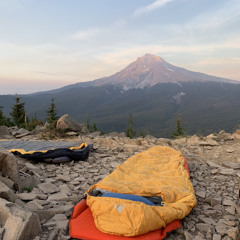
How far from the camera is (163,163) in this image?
18.5 ft

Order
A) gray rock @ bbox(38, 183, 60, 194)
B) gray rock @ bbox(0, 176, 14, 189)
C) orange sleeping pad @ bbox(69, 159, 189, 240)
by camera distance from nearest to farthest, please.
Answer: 1. orange sleeping pad @ bbox(69, 159, 189, 240)
2. gray rock @ bbox(0, 176, 14, 189)
3. gray rock @ bbox(38, 183, 60, 194)

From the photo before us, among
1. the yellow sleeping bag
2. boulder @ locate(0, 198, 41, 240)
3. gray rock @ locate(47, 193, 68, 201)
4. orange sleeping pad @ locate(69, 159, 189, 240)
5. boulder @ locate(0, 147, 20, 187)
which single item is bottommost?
orange sleeping pad @ locate(69, 159, 189, 240)

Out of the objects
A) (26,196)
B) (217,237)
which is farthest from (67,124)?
(217,237)

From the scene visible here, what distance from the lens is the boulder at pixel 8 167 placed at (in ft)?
13.4

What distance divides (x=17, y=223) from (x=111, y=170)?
333 cm

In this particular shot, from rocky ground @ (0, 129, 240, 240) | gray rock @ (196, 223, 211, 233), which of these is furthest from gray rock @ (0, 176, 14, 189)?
gray rock @ (196, 223, 211, 233)

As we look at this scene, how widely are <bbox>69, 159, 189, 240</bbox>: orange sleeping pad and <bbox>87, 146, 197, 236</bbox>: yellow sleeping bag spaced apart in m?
0.06

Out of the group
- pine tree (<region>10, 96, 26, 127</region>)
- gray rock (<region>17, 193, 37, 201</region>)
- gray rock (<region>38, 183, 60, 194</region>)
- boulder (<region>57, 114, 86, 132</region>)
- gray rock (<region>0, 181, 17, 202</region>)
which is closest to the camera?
gray rock (<region>0, 181, 17, 202</region>)

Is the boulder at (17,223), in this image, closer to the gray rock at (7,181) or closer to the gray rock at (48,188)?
the gray rock at (7,181)

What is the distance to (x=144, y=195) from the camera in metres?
3.71

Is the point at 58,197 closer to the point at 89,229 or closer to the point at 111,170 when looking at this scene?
the point at 89,229

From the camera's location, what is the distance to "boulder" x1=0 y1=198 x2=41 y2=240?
2537 mm

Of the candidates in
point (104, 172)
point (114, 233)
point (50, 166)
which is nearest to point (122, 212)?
point (114, 233)

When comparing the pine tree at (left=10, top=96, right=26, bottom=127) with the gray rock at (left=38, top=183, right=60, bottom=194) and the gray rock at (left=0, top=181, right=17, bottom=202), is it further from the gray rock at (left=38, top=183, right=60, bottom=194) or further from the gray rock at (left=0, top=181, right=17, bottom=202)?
the gray rock at (left=0, top=181, right=17, bottom=202)
